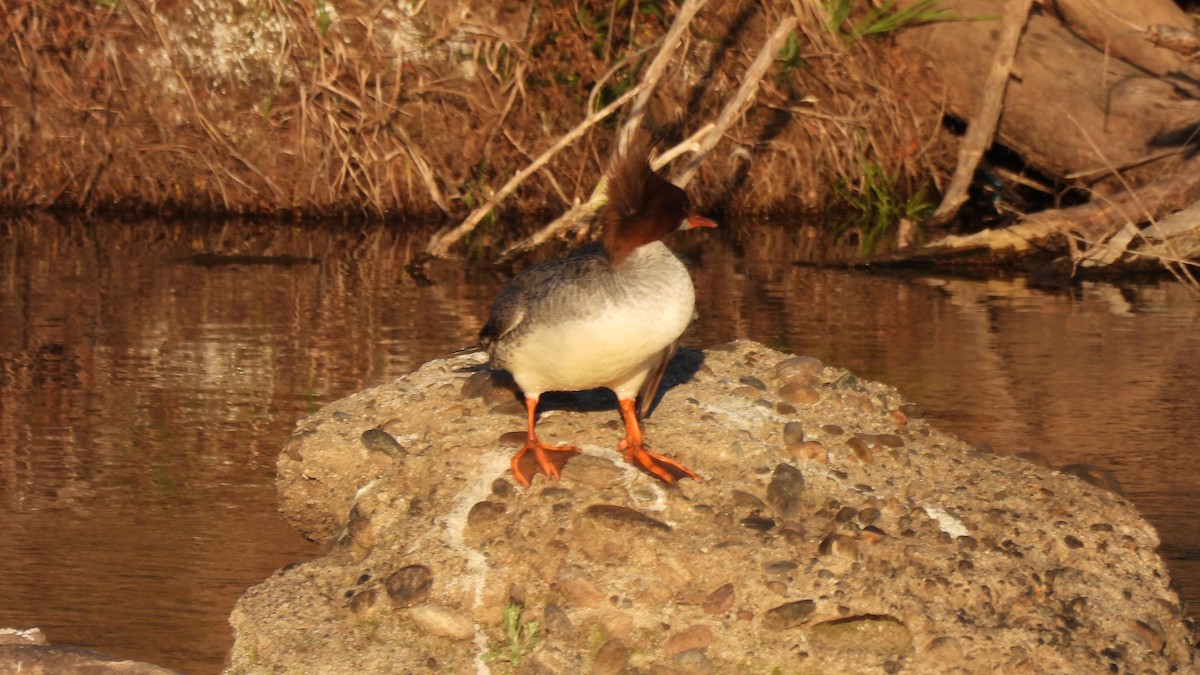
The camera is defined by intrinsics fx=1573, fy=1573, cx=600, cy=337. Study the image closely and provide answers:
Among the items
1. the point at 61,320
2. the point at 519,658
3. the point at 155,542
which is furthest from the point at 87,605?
the point at 61,320

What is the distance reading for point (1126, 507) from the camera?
4.23 metres

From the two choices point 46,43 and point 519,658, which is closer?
point 519,658

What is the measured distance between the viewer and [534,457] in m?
4.02

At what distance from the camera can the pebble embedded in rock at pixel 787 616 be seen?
3557 mm

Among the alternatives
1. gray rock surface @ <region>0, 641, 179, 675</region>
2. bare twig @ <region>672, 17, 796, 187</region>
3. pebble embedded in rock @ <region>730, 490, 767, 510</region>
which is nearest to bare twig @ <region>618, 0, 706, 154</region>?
bare twig @ <region>672, 17, 796, 187</region>

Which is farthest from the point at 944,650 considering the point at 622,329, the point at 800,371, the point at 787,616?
the point at 800,371

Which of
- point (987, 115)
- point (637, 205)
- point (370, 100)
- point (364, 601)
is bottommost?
point (364, 601)

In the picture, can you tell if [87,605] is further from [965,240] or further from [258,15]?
[258,15]

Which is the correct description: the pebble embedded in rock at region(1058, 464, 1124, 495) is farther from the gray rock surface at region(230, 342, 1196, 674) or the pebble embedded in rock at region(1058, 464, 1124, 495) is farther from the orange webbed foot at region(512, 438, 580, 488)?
the orange webbed foot at region(512, 438, 580, 488)

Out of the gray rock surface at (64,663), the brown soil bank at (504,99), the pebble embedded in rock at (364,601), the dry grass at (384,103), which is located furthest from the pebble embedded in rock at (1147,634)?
the dry grass at (384,103)

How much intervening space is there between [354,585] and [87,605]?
27.8 inches

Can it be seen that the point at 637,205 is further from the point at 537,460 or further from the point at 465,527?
the point at 465,527

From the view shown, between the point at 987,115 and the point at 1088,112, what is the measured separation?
56cm

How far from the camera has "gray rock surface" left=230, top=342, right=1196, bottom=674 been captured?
139 inches
